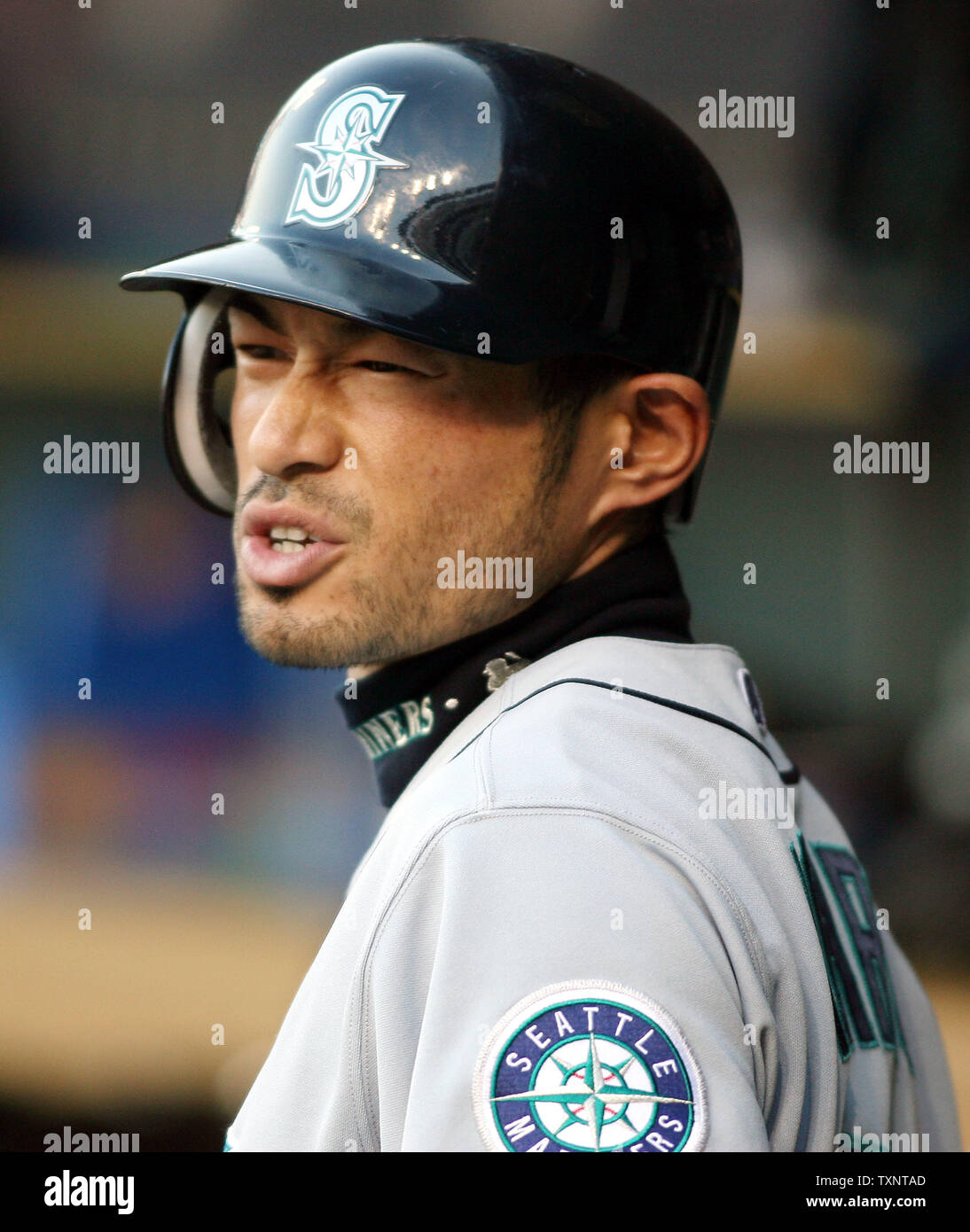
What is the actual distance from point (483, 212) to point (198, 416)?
673 mm

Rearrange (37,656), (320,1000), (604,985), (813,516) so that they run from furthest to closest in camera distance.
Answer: (813,516) → (37,656) → (320,1000) → (604,985)

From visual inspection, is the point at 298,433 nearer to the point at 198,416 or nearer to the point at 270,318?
the point at 270,318

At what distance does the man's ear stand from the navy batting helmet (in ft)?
0.15

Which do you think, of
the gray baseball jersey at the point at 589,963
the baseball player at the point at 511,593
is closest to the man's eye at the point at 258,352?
the baseball player at the point at 511,593

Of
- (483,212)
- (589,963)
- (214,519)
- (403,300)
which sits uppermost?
(214,519)

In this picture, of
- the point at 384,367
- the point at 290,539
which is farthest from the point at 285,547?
the point at 384,367

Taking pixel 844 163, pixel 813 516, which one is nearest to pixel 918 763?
pixel 813 516

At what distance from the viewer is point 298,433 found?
1.64 metres

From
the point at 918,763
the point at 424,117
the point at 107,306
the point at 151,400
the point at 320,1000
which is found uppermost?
the point at 107,306

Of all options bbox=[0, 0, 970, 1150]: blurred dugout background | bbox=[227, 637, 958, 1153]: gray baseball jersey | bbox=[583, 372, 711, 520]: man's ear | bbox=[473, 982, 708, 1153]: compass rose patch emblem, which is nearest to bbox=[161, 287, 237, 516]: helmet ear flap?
bbox=[583, 372, 711, 520]: man's ear

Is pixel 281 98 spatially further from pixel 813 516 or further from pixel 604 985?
pixel 604 985

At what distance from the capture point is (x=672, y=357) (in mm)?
1815

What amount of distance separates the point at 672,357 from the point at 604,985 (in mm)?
988

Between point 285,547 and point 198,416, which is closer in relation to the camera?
point 285,547
